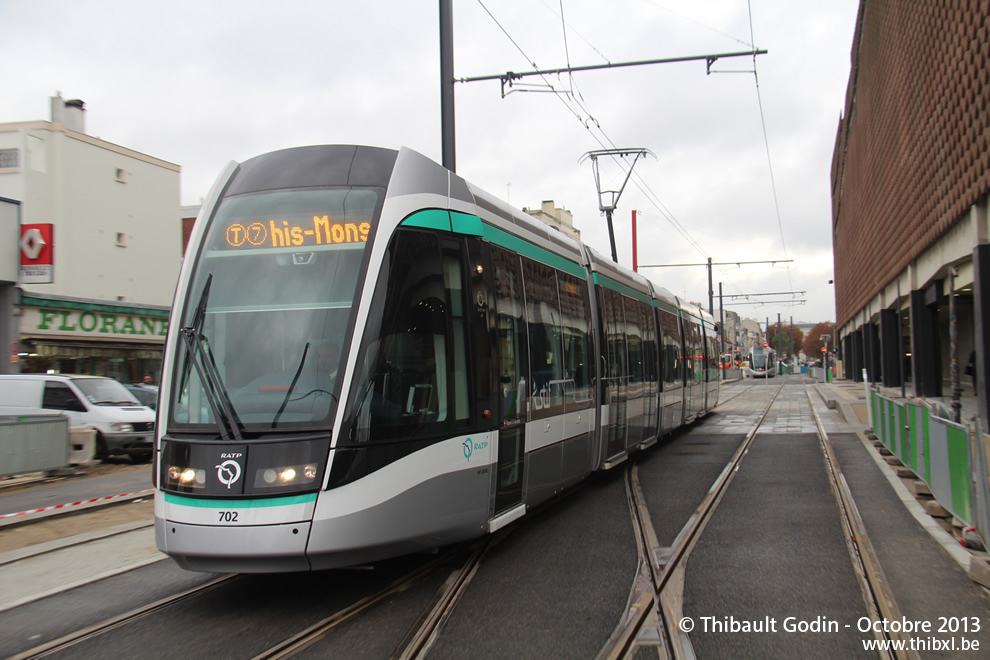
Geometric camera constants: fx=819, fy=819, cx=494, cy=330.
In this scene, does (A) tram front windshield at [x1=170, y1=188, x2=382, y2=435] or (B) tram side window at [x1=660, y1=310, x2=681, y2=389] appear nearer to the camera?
(A) tram front windshield at [x1=170, y1=188, x2=382, y2=435]

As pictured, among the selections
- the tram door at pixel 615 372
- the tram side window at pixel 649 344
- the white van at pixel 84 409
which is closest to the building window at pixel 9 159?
the white van at pixel 84 409

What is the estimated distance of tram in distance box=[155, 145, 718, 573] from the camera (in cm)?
508

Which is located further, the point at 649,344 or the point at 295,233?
the point at 649,344

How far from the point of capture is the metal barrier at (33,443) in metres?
12.3

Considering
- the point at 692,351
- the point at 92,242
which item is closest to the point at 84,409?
the point at 692,351

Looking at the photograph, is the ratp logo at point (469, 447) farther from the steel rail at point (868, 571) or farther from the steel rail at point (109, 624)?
the steel rail at point (868, 571)

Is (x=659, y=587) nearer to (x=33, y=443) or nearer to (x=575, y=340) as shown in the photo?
(x=575, y=340)

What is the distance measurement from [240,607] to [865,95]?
31978 millimetres

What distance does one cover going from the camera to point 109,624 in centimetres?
512

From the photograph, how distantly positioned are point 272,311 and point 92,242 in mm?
25707

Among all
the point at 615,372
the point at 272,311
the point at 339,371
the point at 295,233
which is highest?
the point at 295,233

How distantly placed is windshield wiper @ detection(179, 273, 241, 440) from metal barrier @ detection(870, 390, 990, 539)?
5493 millimetres

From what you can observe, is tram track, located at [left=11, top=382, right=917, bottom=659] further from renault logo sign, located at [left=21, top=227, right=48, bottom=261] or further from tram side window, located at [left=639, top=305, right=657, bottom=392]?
renault logo sign, located at [left=21, top=227, right=48, bottom=261]

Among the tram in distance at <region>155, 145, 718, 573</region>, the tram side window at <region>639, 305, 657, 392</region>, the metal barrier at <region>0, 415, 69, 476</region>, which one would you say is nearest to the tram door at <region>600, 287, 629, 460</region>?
the tram side window at <region>639, 305, 657, 392</region>
